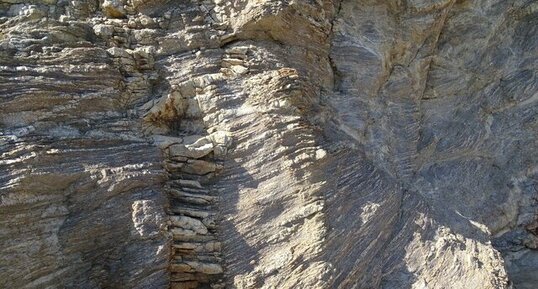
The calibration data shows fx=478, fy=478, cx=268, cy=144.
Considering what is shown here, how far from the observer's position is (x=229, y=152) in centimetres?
786

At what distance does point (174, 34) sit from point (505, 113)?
27.5 ft

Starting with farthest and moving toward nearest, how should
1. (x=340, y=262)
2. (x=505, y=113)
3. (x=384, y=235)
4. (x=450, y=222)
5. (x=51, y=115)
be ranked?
(x=505, y=113)
(x=450, y=222)
(x=384, y=235)
(x=340, y=262)
(x=51, y=115)

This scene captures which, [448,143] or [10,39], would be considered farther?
[448,143]

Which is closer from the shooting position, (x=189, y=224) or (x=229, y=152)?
(x=189, y=224)

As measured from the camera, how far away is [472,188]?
36.1ft

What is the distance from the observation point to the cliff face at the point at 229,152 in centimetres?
672

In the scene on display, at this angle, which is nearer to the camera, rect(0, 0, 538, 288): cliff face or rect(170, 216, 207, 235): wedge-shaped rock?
rect(0, 0, 538, 288): cliff face

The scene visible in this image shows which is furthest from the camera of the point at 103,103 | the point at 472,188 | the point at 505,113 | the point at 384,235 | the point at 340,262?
the point at 505,113

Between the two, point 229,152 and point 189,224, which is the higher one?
point 229,152

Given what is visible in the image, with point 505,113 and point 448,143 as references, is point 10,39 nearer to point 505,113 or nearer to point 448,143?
point 448,143

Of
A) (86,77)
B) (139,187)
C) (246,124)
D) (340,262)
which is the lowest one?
(340,262)

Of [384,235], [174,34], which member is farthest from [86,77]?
[384,235]

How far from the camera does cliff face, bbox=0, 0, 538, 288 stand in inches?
265

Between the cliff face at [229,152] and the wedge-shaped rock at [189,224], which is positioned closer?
the cliff face at [229,152]
